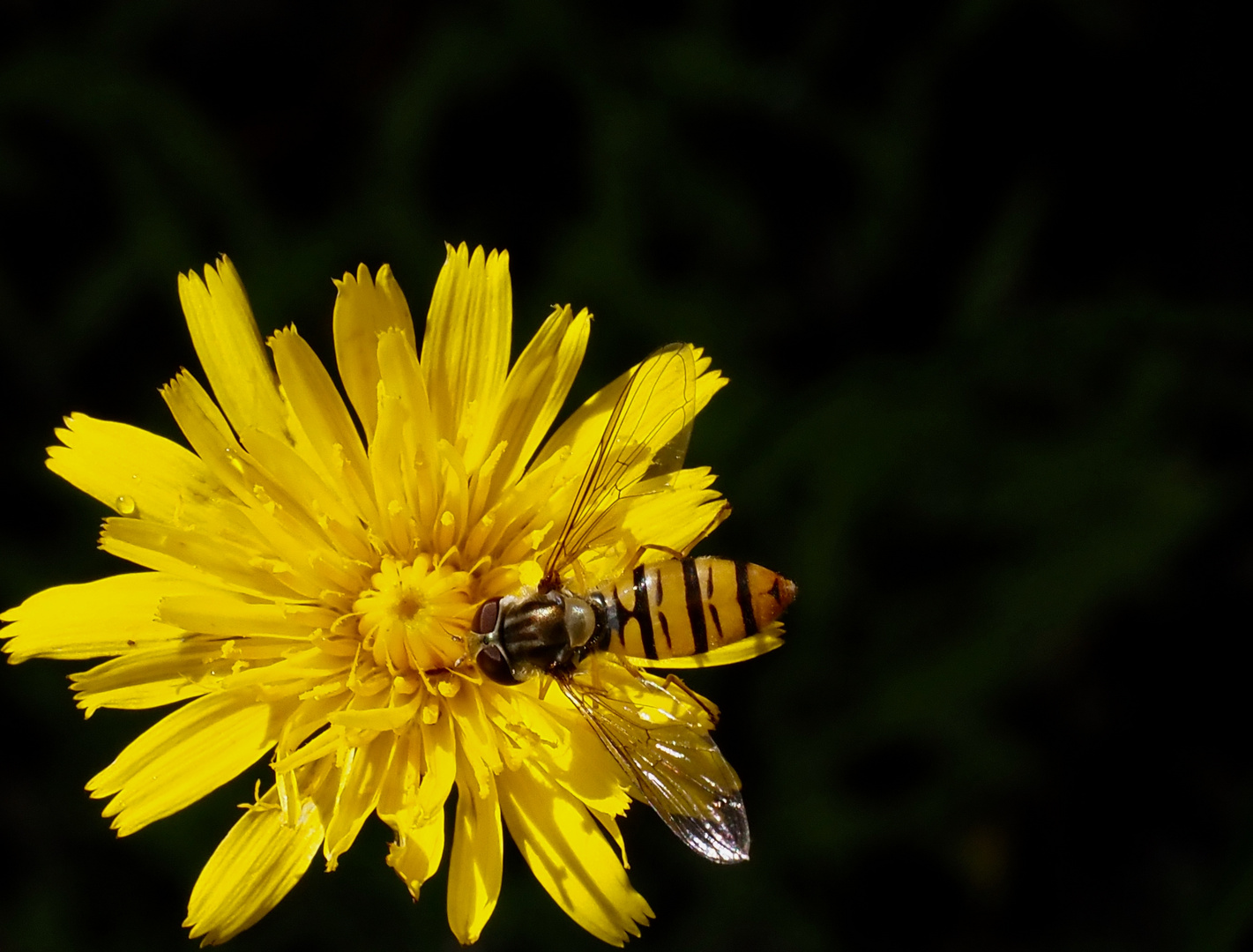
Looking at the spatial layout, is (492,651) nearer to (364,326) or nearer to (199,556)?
(199,556)

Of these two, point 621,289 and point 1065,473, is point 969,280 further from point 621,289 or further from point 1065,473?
point 621,289

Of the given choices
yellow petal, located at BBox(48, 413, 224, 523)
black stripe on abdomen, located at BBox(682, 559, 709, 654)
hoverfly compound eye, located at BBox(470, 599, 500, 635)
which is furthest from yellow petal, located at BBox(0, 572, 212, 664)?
black stripe on abdomen, located at BBox(682, 559, 709, 654)

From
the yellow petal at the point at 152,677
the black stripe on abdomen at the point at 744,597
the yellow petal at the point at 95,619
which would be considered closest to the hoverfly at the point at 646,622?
the black stripe on abdomen at the point at 744,597

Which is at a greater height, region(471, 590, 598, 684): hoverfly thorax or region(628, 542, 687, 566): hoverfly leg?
region(628, 542, 687, 566): hoverfly leg

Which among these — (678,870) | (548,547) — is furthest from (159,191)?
(678,870)

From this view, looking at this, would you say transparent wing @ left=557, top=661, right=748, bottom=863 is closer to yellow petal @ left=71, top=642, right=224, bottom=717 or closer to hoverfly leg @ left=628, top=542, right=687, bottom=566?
hoverfly leg @ left=628, top=542, right=687, bottom=566

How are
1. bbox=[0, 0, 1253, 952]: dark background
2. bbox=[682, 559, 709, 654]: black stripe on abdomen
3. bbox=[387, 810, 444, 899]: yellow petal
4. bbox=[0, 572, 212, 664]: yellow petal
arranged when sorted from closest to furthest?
bbox=[387, 810, 444, 899]: yellow petal
bbox=[682, 559, 709, 654]: black stripe on abdomen
bbox=[0, 572, 212, 664]: yellow petal
bbox=[0, 0, 1253, 952]: dark background
